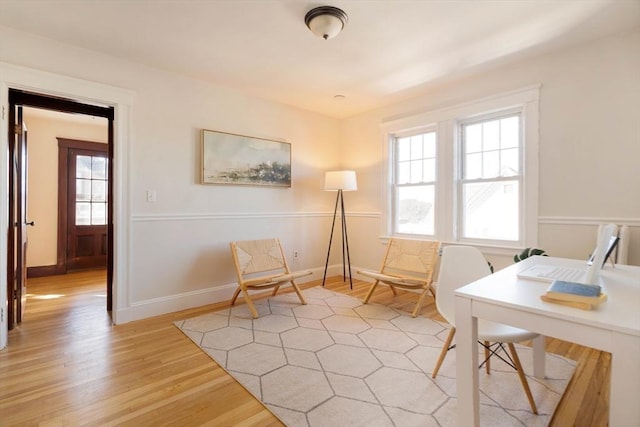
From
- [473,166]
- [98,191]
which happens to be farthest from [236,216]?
[98,191]

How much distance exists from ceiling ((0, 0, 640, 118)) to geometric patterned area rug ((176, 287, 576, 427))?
247 centimetres

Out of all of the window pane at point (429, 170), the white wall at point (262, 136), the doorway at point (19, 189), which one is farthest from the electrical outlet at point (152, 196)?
the window pane at point (429, 170)

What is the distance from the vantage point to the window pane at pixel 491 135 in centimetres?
327

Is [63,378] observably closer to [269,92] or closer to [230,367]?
[230,367]

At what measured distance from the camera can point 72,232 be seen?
499 centimetres

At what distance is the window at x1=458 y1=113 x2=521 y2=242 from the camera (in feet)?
10.3

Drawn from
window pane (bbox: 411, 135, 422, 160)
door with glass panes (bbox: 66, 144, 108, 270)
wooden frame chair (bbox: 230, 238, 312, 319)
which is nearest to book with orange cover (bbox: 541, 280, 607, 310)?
wooden frame chair (bbox: 230, 238, 312, 319)

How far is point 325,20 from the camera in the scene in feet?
7.04

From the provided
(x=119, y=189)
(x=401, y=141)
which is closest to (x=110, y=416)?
(x=119, y=189)

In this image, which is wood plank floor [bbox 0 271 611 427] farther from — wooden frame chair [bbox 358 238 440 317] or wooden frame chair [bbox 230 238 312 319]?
wooden frame chair [bbox 230 238 312 319]

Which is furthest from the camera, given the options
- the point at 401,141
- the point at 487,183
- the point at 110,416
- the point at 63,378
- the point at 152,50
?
the point at 401,141

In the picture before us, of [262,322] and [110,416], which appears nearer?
[110,416]

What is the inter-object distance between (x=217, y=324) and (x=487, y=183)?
3.16m

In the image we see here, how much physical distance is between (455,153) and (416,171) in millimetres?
585
